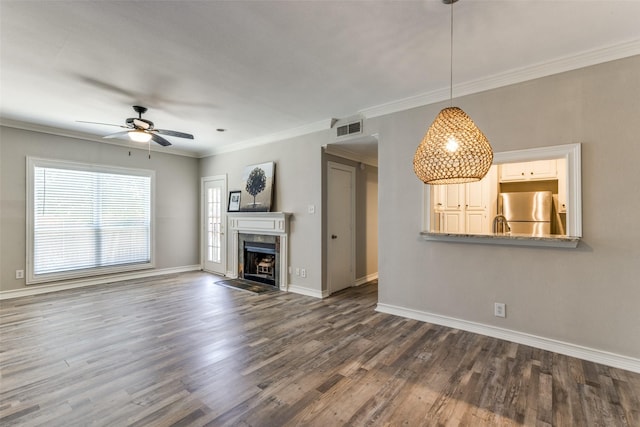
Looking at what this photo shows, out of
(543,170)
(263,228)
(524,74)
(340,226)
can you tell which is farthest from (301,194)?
(543,170)

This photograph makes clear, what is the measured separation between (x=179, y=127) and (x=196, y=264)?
10.8 feet

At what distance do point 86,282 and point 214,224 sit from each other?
242 centimetres

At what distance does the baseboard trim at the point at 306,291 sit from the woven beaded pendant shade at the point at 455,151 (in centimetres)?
312

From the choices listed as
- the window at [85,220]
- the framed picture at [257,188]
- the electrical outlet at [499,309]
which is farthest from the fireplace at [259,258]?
the electrical outlet at [499,309]

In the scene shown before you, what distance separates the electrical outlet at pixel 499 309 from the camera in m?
3.01

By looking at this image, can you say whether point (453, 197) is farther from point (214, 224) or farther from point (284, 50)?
point (214, 224)

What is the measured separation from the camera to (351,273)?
5.22m

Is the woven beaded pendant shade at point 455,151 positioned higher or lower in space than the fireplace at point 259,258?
higher

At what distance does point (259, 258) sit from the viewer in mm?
5578

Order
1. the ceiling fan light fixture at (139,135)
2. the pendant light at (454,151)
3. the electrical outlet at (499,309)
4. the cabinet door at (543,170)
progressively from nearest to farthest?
1. the pendant light at (454,151)
2. the electrical outlet at (499,309)
3. the ceiling fan light fixture at (139,135)
4. the cabinet door at (543,170)

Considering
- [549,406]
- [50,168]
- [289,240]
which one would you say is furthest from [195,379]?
[50,168]

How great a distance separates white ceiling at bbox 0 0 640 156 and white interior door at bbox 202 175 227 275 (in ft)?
8.51

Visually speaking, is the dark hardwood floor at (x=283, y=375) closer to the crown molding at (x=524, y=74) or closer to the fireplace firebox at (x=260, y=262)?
the fireplace firebox at (x=260, y=262)

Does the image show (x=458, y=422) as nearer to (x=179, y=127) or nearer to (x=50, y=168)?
(x=179, y=127)
